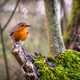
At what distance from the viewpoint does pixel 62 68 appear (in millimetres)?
2117

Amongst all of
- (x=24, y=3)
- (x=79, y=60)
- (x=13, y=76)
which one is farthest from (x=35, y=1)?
(x=79, y=60)

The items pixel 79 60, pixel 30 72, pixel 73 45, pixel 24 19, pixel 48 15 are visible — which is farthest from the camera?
pixel 24 19

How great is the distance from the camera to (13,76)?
11.3 feet

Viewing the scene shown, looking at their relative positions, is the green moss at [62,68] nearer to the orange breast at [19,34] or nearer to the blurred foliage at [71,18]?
the orange breast at [19,34]

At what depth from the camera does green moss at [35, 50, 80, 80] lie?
2057 mm

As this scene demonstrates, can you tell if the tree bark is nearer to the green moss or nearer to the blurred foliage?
the green moss

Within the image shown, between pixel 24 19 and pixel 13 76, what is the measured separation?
78 cm

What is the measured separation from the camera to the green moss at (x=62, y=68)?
6.75 ft

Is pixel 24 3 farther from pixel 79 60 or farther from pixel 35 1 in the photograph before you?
pixel 79 60

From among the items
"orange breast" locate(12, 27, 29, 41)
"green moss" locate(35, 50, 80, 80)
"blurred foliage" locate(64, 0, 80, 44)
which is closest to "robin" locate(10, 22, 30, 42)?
"orange breast" locate(12, 27, 29, 41)

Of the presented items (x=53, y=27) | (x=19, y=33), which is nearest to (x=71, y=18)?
(x=53, y=27)

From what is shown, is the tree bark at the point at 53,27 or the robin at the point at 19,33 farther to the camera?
the tree bark at the point at 53,27

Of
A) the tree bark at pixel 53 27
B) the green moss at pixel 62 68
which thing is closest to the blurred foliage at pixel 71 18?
the tree bark at pixel 53 27

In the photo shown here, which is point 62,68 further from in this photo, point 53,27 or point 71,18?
point 71,18
